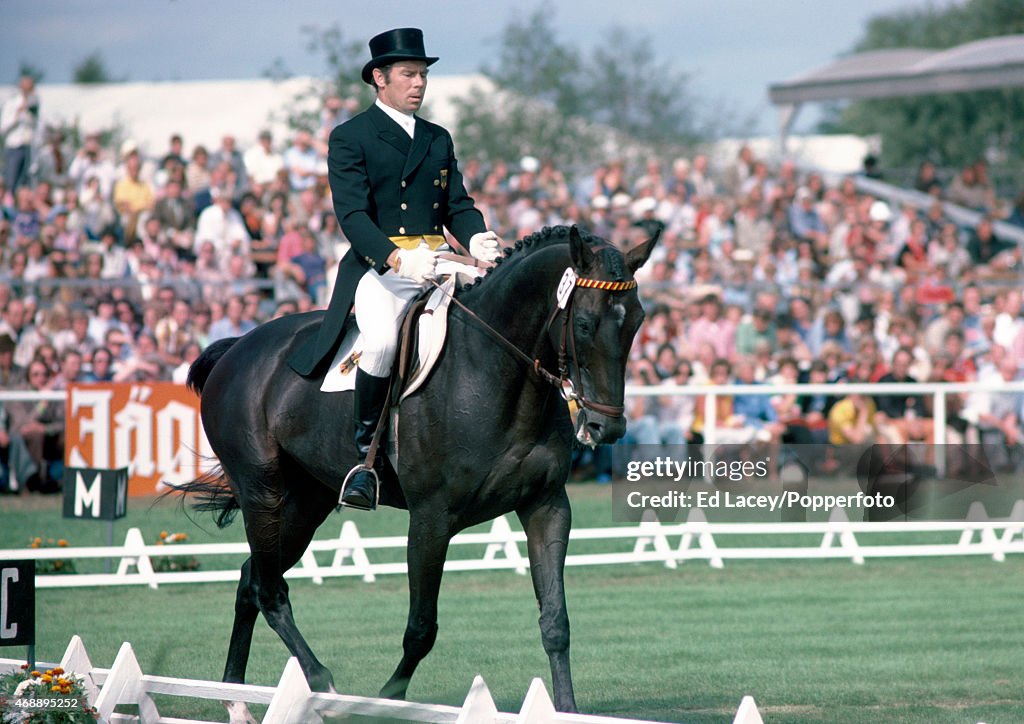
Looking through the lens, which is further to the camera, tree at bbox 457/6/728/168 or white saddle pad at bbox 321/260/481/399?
tree at bbox 457/6/728/168

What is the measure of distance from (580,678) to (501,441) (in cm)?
242

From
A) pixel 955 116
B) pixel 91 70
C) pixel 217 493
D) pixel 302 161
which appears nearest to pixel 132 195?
pixel 302 161

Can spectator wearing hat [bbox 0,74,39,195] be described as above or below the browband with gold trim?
above

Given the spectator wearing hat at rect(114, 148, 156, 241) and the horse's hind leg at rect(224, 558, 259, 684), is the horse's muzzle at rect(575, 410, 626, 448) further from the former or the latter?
the spectator wearing hat at rect(114, 148, 156, 241)

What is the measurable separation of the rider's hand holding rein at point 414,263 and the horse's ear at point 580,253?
2.67 feet

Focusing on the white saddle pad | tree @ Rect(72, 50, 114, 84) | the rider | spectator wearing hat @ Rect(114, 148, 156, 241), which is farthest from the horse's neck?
tree @ Rect(72, 50, 114, 84)

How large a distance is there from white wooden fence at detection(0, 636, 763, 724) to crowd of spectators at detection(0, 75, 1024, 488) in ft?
28.7

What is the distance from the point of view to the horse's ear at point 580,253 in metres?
6.21

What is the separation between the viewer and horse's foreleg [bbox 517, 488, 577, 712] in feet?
20.7

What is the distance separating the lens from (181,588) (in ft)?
40.0

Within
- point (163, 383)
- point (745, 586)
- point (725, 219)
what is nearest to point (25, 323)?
point (163, 383)

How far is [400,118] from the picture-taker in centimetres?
721

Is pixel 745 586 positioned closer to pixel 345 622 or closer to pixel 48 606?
pixel 345 622

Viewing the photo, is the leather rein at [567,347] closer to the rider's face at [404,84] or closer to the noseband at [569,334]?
the noseband at [569,334]
